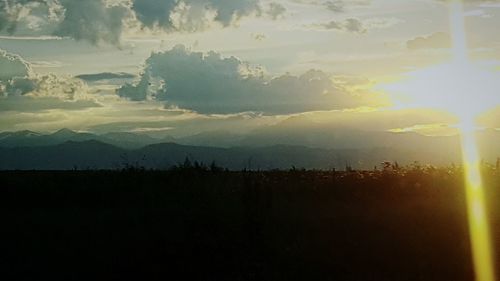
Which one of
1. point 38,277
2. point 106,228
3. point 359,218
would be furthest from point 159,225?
point 359,218

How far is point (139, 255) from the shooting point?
17016mm

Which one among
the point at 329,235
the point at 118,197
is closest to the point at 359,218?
the point at 329,235

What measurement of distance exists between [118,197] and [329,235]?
13428 millimetres

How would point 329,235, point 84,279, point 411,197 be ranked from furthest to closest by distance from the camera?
point 411,197 → point 329,235 → point 84,279

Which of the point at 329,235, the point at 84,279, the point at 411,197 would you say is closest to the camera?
the point at 84,279

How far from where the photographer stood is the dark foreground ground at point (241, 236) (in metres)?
16.1

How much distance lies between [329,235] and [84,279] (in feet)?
22.9

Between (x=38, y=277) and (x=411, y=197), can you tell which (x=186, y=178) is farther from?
(x=38, y=277)

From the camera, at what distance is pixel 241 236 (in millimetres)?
17547

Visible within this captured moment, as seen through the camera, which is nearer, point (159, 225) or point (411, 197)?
point (159, 225)

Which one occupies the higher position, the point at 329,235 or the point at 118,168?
the point at 118,168

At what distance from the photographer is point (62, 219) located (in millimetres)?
24031

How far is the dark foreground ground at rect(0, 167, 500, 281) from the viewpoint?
16.1 m

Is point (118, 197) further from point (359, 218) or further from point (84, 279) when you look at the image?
point (84, 279)
